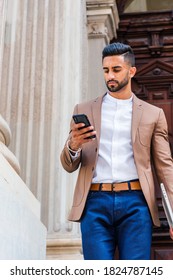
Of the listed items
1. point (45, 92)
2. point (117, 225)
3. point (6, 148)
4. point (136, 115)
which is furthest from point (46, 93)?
point (117, 225)

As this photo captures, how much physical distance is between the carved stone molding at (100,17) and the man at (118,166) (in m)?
3.60

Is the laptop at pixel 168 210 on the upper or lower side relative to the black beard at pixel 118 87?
lower

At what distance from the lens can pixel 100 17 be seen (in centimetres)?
613

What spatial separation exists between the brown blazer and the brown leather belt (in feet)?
0.09

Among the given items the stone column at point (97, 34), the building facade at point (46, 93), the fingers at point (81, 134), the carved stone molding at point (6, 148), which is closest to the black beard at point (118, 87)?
the fingers at point (81, 134)

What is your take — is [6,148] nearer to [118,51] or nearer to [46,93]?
[118,51]

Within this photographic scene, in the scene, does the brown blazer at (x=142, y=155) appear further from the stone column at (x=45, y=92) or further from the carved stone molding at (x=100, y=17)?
the carved stone molding at (x=100, y=17)

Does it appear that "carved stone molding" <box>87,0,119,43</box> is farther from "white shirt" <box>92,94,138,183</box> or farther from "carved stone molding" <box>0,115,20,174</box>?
"white shirt" <box>92,94,138,183</box>

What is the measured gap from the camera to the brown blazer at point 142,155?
2.40 m

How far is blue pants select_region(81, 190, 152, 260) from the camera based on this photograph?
2.34 metres

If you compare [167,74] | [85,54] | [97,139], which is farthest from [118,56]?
[167,74]

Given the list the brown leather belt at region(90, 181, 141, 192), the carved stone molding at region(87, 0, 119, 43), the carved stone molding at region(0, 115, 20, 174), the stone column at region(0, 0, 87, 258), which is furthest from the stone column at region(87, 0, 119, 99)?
the brown leather belt at region(90, 181, 141, 192)

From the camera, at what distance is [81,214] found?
7.80 feet
